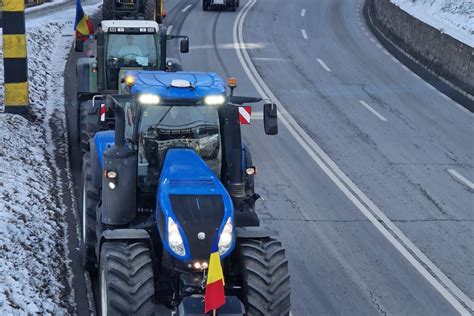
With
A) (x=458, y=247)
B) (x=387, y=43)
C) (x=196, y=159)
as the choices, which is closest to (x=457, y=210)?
(x=458, y=247)

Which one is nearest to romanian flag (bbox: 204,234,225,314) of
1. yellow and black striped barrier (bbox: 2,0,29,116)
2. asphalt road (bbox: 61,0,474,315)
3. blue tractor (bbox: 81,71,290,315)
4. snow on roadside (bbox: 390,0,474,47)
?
blue tractor (bbox: 81,71,290,315)

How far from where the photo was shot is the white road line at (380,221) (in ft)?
38.9

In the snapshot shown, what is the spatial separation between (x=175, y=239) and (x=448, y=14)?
26.0 m

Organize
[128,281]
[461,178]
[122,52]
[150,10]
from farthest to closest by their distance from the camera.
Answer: [150,10]
[461,178]
[122,52]
[128,281]

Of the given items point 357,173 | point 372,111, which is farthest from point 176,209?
point 372,111

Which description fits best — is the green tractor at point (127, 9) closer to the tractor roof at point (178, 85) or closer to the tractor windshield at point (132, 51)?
the tractor windshield at point (132, 51)

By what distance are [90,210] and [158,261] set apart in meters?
2.44

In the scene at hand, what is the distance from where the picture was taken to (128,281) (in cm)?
824

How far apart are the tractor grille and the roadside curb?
54.7 feet

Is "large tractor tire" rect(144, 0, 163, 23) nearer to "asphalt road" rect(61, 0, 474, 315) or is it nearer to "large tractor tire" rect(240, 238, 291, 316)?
"asphalt road" rect(61, 0, 474, 315)

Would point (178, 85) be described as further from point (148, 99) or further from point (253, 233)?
point (253, 233)

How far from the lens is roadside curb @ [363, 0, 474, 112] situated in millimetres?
24697

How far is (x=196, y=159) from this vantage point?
956 cm

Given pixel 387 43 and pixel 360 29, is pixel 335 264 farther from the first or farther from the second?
pixel 360 29
